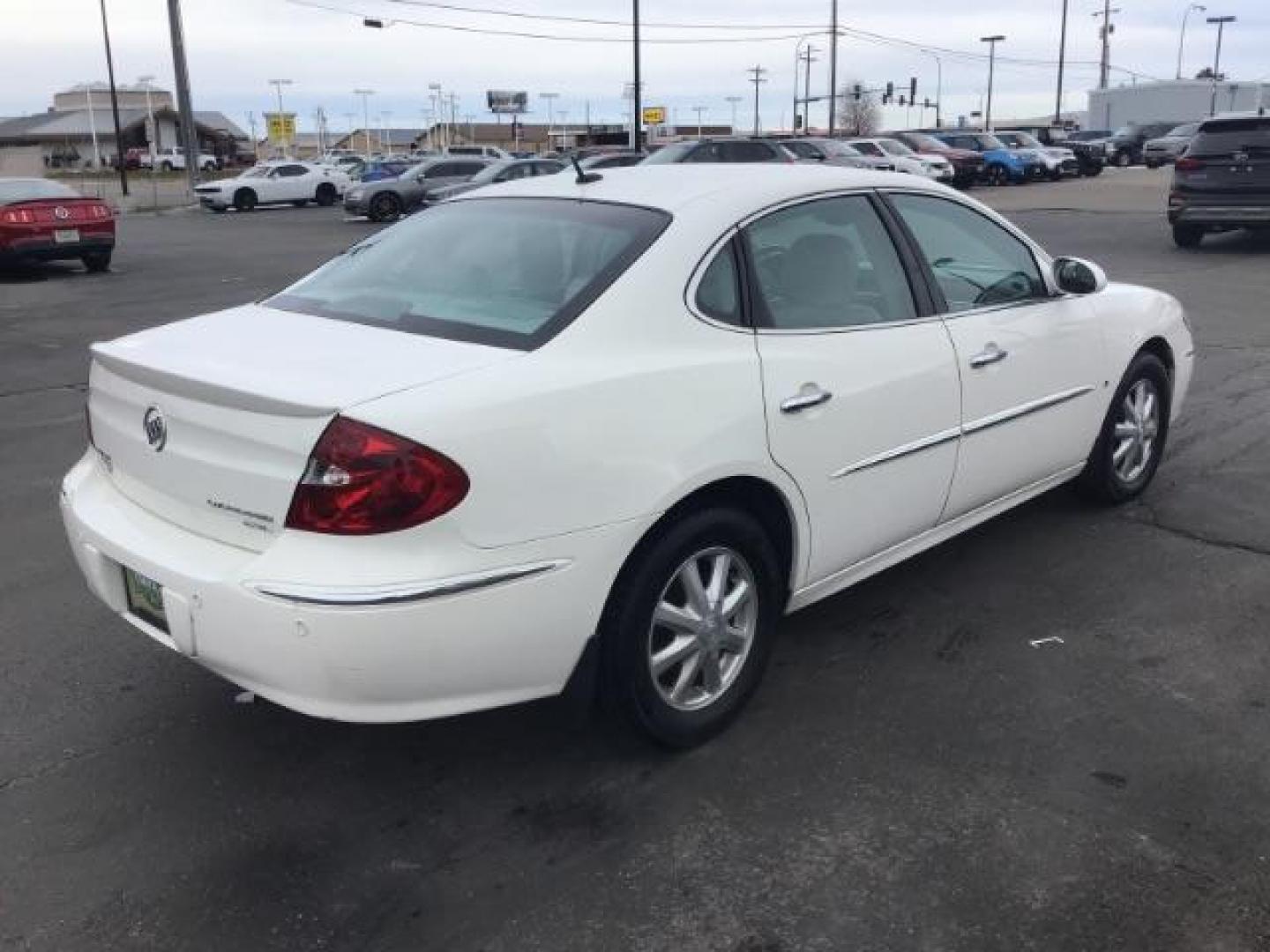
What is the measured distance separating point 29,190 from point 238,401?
15.8 metres

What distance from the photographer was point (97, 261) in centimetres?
1719

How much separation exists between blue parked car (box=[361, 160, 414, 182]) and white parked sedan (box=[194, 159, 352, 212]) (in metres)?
1.82

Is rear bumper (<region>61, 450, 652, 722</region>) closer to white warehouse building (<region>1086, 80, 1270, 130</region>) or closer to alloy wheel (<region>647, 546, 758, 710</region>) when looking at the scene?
alloy wheel (<region>647, 546, 758, 710</region>)

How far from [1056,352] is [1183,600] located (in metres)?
1.03

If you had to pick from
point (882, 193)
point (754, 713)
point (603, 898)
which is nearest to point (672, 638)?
point (754, 713)

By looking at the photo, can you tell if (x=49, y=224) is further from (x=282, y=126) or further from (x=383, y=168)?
(x=282, y=126)

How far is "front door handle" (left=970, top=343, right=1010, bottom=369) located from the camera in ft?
13.2

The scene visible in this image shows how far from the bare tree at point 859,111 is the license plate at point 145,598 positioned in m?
90.9

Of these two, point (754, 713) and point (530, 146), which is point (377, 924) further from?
point (530, 146)

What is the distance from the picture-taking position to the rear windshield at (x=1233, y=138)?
14984mm

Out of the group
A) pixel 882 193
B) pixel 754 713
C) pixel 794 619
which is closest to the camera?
pixel 754 713

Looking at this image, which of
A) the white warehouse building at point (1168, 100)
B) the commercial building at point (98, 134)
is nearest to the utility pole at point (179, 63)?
the commercial building at point (98, 134)

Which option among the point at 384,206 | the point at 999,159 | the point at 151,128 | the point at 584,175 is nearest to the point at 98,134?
the point at 151,128

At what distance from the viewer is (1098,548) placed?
16.0ft
